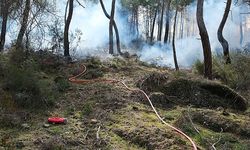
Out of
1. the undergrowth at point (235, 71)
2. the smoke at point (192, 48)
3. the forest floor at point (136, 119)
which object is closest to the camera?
the forest floor at point (136, 119)

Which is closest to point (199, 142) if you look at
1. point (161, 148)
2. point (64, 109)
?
point (161, 148)

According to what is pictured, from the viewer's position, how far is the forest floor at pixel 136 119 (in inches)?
242

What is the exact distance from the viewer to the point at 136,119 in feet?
23.9

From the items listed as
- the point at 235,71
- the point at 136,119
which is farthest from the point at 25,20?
the point at 235,71

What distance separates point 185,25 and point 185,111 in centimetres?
5217

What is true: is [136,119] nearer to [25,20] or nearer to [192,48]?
[25,20]

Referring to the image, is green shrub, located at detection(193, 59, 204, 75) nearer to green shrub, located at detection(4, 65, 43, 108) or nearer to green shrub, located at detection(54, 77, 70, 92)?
green shrub, located at detection(54, 77, 70, 92)

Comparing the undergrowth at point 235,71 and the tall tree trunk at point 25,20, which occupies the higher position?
the tall tree trunk at point 25,20

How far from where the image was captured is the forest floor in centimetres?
616

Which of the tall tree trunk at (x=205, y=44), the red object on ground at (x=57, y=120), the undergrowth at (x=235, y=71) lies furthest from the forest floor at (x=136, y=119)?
the tall tree trunk at (x=205, y=44)

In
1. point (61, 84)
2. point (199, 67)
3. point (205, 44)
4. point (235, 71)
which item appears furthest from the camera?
point (199, 67)

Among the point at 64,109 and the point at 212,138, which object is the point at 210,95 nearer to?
the point at 212,138

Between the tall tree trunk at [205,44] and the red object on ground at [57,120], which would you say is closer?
the red object on ground at [57,120]

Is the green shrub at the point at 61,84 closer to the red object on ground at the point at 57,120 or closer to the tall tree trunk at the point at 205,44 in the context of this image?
the red object on ground at the point at 57,120
